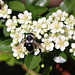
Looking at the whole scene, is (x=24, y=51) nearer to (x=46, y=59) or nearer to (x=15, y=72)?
(x=46, y=59)

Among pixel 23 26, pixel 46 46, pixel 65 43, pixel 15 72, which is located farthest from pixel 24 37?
pixel 15 72

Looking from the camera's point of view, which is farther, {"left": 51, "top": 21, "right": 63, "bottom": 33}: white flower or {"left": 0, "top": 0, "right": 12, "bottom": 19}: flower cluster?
{"left": 0, "top": 0, "right": 12, "bottom": 19}: flower cluster

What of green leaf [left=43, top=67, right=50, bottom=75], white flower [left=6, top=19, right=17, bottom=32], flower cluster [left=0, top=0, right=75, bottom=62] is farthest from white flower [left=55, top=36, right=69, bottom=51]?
white flower [left=6, top=19, right=17, bottom=32]

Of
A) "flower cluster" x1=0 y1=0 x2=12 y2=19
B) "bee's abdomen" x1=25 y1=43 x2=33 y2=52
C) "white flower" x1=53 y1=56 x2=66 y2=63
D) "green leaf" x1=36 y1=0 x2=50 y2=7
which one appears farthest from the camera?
"green leaf" x1=36 y1=0 x2=50 y2=7

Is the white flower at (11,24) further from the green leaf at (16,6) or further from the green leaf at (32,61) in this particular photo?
the green leaf at (32,61)

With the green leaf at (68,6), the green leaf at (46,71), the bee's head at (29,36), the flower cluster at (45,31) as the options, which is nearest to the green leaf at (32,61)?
the flower cluster at (45,31)

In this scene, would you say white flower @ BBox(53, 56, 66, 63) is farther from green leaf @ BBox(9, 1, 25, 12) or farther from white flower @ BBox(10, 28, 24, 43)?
green leaf @ BBox(9, 1, 25, 12)
